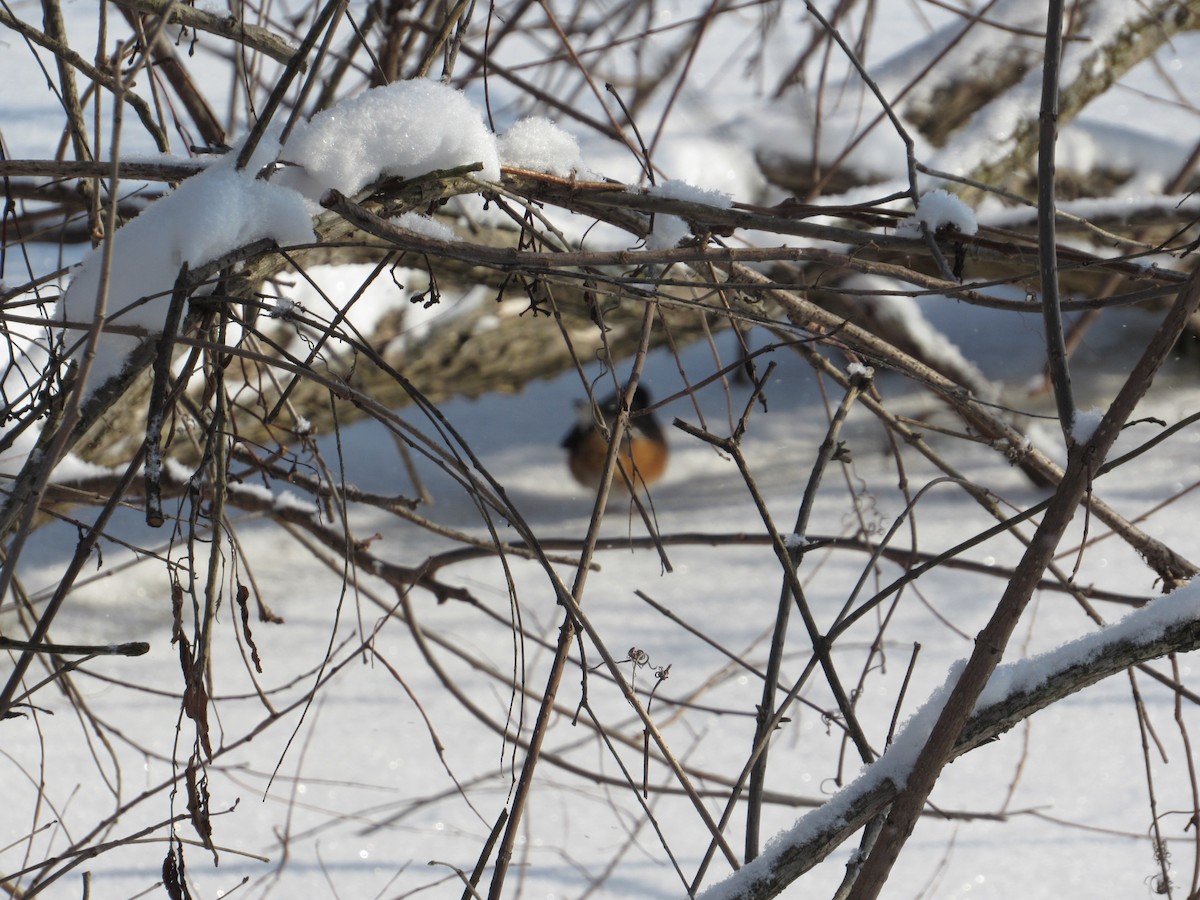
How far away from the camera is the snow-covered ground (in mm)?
1102

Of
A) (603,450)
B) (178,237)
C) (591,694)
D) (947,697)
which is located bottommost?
(947,697)

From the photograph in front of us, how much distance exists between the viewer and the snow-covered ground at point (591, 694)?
1.10m

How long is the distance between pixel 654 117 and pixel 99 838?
1573mm

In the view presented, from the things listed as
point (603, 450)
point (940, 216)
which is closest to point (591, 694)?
point (603, 450)

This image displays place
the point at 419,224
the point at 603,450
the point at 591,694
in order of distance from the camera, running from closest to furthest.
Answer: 1. the point at 419,224
2. the point at 591,694
3. the point at 603,450

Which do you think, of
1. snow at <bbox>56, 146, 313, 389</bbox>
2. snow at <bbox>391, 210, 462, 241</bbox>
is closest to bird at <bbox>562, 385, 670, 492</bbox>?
snow at <bbox>391, 210, 462, 241</bbox>

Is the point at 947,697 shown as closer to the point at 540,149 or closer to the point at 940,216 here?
the point at 940,216

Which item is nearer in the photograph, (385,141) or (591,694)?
(385,141)

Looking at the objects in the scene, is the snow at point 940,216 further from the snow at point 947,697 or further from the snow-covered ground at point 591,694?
the snow at point 947,697

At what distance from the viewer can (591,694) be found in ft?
4.99

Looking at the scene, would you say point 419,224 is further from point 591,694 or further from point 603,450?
point 603,450

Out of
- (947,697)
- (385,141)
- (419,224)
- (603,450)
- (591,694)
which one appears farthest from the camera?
(603,450)

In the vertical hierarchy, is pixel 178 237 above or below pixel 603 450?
below

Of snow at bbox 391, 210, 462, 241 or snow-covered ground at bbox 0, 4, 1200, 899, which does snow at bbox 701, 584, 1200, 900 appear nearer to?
snow-covered ground at bbox 0, 4, 1200, 899
